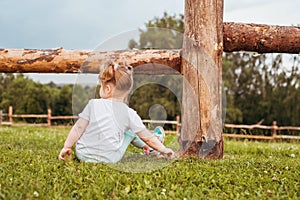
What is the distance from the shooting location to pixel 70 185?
3057 millimetres

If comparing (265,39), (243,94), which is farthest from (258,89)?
(265,39)

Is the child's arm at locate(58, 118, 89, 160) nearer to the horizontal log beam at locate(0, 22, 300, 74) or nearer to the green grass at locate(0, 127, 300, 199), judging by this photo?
the green grass at locate(0, 127, 300, 199)

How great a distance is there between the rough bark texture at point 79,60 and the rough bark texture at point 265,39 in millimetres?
766

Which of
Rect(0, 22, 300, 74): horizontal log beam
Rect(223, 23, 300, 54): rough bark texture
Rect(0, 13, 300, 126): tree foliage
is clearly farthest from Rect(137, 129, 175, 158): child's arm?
Rect(0, 13, 300, 126): tree foliage

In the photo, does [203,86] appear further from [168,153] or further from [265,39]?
[265,39]

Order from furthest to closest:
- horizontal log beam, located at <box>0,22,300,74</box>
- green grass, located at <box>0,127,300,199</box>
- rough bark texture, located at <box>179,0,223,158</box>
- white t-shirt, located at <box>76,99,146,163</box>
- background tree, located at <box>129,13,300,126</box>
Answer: background tree, located at <box>129,13,300,126</box>, horizontal log beam, located at <box>0,22,300,74</box>, rough bark texture, located at <box>179,0,223,158</box>, white t-shirt, located at <box>76,99,146,163</box>, green grass, located at <box>0,127,300,199</box>

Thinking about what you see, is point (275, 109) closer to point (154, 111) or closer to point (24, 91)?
point (24, 91)

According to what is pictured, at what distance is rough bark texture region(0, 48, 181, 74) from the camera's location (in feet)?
16.5

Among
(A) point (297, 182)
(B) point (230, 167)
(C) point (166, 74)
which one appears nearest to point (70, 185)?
(B) point (230, 167)

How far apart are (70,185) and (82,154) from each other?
36.3 inches

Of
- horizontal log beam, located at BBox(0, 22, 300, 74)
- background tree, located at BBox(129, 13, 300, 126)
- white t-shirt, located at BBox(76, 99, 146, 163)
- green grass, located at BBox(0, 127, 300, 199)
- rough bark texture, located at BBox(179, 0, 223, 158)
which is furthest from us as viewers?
background tree, located at BBox(129, 13, 300, 126)

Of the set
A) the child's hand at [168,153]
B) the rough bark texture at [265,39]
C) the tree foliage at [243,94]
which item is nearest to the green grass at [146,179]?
the child's hand at [168,153]

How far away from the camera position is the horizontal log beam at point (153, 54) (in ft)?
16.3

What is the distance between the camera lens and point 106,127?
391cm
